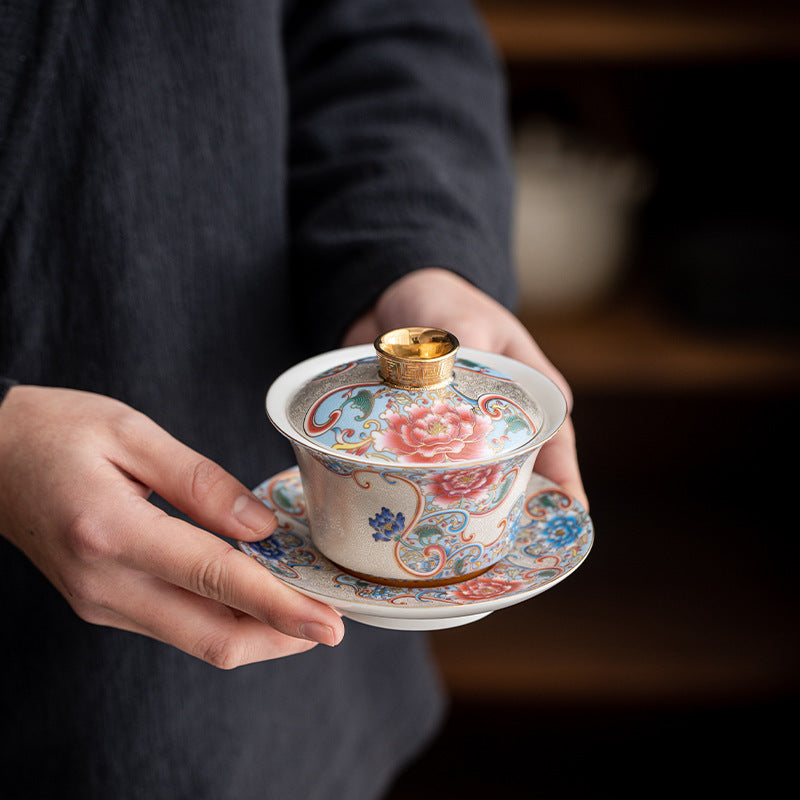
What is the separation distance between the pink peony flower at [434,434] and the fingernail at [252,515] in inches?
3.8

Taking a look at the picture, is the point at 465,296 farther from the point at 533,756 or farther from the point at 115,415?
the point at 533,756

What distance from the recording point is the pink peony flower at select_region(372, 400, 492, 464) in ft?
1.47

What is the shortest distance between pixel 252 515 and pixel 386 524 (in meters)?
0.08

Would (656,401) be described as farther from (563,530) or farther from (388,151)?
(563,530)

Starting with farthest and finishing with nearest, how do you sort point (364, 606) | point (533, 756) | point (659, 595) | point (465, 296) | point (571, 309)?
point (533, 756)
point (659, 595)
point (571, 309)
point (465, 296)
point (364, 606)

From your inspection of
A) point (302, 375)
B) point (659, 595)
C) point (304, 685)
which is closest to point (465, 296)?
point (302, 375)

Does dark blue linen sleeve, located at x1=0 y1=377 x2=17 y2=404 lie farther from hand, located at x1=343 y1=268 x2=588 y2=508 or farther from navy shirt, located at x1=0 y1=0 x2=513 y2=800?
hand, located at x1=343 y1=268 x2=588 y2=508

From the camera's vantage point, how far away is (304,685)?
783 mm

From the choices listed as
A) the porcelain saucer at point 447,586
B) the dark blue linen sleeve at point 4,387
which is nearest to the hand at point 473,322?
the porcelain saucer at point 447,586

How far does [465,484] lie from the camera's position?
46 cm

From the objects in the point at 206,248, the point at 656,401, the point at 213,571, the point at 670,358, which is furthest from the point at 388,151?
the point at 656,401

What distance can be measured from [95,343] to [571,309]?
31.6 inches

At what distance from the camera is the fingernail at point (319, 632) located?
44 cm

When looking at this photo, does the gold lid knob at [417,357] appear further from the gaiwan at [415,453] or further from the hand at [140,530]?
the hand at [140,530]
